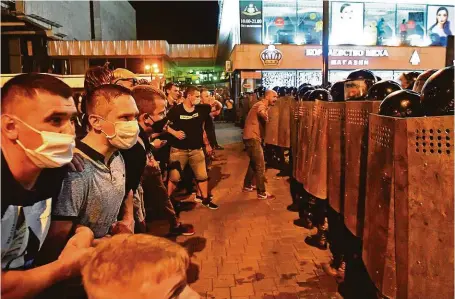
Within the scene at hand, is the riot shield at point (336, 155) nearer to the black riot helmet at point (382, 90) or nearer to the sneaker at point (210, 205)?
the black riot helmet at point (382, 90)

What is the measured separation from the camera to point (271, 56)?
82.0 feet

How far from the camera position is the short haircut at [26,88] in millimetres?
1793

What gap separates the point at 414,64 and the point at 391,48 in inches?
73.8

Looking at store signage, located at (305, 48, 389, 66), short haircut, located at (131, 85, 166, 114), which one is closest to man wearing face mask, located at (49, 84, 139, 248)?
short haircut, located at (131, 85, 166, 114)

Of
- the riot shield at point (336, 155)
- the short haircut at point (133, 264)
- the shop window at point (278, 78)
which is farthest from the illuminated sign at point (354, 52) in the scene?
the short haircut at point (133, 264)

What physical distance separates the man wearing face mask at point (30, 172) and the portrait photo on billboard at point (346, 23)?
88.0 feet

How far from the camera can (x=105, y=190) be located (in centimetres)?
258

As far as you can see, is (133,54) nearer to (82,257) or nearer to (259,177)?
(259,177)

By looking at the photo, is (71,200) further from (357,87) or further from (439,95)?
(357,87)

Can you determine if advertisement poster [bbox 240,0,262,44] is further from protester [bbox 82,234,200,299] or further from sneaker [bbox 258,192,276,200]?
protester [bbox 82,234,200,299]

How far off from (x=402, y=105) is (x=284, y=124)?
21.7ft

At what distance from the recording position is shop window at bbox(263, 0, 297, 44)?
25438 mm

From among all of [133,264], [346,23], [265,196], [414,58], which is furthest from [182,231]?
[414,58]

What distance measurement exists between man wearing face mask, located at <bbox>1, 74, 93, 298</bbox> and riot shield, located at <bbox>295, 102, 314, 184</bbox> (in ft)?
14.1
